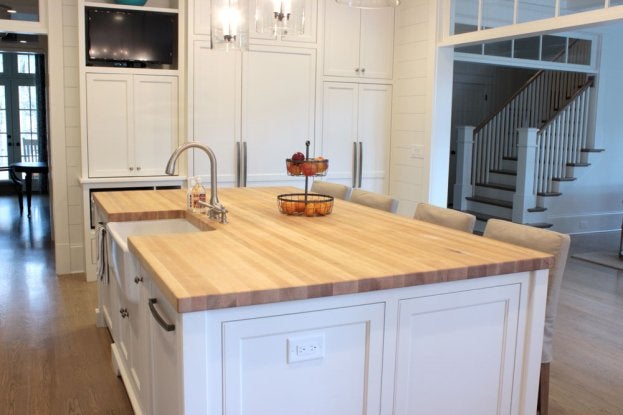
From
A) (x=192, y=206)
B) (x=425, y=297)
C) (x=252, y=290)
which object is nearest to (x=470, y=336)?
(x=425, y=297)

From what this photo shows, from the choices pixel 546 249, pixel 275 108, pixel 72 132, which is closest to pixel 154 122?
pixel 72 132

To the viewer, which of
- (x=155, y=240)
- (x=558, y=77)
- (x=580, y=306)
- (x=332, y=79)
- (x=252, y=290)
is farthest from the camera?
(x=558, y=77)

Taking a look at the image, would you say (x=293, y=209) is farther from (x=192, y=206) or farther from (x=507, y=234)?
(x=507, y=234)

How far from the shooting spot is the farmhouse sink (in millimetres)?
2484

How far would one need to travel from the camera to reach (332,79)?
5.62 metres

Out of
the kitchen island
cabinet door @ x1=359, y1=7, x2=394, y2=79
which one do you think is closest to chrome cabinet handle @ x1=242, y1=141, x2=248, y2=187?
cabinet door @ x1=359, y1=7, x2=394, y2=79

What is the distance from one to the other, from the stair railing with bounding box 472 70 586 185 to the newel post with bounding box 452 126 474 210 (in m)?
0.19

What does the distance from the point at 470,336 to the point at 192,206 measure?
1.69 metres

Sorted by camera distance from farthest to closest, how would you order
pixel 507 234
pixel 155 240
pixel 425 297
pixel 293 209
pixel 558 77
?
pixel 558 77, pixel 293 209, pixel 507 234, pixel 155 240, pixel 425 297

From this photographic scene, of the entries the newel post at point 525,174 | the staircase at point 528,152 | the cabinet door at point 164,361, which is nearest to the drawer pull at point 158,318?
the cabinet door at point 164,361

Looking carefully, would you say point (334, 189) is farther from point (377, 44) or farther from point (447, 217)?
point (377, 44)

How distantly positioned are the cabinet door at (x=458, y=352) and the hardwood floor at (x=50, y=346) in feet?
5.10

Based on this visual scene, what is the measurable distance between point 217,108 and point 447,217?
2.81m

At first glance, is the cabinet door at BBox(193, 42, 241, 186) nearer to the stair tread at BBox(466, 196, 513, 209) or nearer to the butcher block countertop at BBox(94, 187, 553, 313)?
the butcher block countertop at BBox(94, 187, 553, 313)
